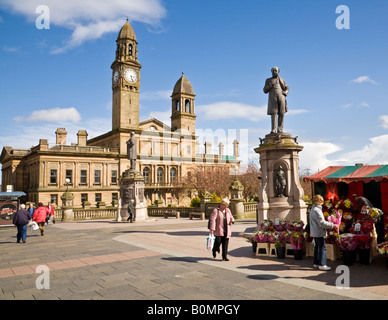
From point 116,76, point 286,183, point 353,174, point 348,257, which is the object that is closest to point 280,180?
point 286,183

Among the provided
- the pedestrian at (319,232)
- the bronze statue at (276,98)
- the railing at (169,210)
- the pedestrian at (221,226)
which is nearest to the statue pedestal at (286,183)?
the bronze statue at (276,98)

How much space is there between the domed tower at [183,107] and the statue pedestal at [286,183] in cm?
5320

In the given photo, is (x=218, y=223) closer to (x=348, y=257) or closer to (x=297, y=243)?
(x=297, y=243)

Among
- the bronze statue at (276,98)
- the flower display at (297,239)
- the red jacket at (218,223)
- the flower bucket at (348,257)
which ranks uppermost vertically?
the bronze statue at (276,98)

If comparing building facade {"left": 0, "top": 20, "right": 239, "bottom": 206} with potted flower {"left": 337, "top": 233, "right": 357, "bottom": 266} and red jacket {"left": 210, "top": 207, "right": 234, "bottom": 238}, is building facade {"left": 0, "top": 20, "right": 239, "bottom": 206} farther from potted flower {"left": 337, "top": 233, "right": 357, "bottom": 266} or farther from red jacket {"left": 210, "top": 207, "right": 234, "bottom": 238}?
potted flower {"left": 337, "top": 233, "right": 357, "bottom": 266}

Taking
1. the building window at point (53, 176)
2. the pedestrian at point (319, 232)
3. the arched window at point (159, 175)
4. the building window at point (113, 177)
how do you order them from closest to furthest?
the pedestrian at point (319, 232), the building window at point (53, 176), the building window at point (113, 177), the arched window at point (159, 175)

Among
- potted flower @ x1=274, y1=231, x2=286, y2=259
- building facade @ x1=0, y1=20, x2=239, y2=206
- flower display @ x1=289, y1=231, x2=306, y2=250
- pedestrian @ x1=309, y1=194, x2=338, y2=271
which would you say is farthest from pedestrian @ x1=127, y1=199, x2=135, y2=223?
building facade @ x1=0, y1=20, x2=239, y2=206

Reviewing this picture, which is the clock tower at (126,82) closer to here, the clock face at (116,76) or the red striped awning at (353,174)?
the clock face at (116,76)

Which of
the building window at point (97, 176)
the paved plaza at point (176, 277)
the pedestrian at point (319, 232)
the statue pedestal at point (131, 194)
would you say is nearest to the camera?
the paved plaza at point (176, 277)

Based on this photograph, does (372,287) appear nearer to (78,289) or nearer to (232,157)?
(78,289)

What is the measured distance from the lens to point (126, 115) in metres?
54.1

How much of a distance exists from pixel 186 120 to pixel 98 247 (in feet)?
183

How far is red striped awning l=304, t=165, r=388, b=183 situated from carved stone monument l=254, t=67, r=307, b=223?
1.11 meters

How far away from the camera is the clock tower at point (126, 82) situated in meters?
53.7
